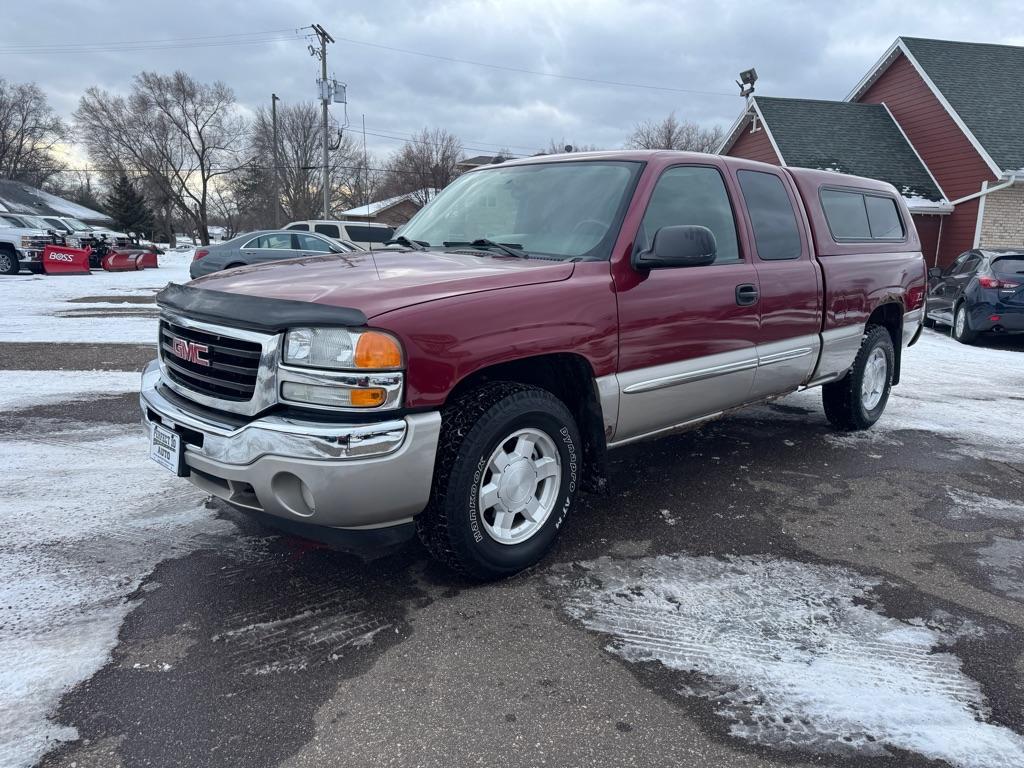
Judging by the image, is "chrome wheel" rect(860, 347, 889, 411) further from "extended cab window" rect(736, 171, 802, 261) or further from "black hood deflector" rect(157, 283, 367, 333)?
"black hood deflector" rect(157, 283, 367, 333)

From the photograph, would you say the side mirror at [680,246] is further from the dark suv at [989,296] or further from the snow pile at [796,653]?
the dark suv at [989,296]

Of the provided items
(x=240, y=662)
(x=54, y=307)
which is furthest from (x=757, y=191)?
(x=54, y=307)

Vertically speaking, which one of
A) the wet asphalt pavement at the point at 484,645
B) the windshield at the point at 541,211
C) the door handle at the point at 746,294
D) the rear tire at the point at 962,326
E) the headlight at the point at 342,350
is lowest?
the wet asphalt pavement at the point at 484,645

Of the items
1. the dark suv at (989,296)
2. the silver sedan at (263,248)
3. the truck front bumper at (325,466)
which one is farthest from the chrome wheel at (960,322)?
the silver sedan at (263,248)

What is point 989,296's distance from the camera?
34.6 ft

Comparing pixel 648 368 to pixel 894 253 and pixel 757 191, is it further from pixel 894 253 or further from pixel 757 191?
pixel 894 253

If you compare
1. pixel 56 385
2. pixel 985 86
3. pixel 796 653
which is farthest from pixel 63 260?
pixel 985 86

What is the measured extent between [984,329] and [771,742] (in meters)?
10.6

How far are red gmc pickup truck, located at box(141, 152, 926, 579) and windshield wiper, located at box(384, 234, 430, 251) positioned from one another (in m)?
0.02

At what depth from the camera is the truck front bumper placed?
2537mm

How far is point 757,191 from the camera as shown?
4453mm

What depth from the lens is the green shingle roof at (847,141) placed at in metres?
20.1

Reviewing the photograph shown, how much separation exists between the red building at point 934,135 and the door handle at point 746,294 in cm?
1753

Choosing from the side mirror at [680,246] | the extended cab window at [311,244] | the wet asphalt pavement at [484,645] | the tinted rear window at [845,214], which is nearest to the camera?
the wet asphalt pavement at [484,645]
